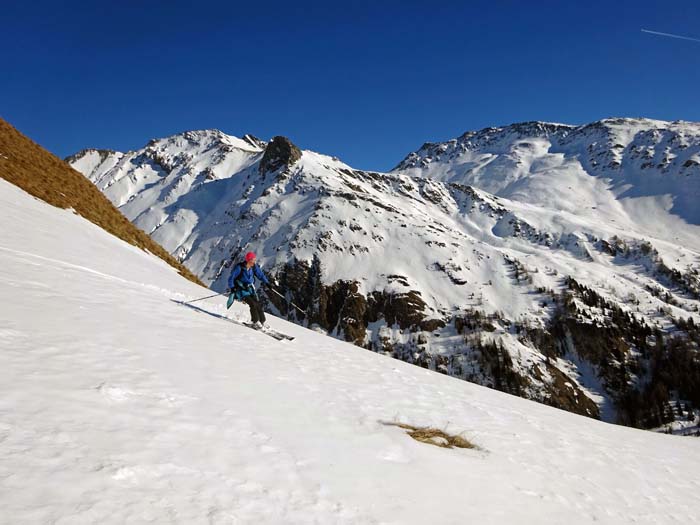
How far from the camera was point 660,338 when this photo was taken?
173 m

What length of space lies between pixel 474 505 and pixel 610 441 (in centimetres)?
948

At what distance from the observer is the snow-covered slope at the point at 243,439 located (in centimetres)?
420

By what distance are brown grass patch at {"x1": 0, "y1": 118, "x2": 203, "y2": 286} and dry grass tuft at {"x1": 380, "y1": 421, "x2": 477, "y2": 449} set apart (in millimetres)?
27335

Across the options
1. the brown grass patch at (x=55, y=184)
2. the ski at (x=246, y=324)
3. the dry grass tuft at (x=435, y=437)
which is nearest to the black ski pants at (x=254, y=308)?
the ski at (x=246, y=324)

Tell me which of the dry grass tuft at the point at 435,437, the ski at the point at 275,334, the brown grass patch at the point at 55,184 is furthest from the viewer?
the brown grass patch at the point at 55,184

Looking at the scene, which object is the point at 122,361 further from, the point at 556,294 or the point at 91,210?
the point at 556,294

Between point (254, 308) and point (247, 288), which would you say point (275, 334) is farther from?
point (247, 288)

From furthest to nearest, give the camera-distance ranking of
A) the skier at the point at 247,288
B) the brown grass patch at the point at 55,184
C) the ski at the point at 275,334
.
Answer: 1. the brown grass patch at the point at 55,184
2. the skier at the point at 247,288
3. the ski at the point at 275,334

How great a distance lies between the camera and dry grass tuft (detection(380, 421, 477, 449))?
8.14 metres

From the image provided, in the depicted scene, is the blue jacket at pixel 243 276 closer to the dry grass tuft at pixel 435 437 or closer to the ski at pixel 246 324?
the ski at pixel 246 324

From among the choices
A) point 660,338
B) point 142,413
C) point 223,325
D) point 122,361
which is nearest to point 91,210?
point 223,325

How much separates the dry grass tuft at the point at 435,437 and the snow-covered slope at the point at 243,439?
0.31m

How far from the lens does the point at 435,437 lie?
838 centimetres

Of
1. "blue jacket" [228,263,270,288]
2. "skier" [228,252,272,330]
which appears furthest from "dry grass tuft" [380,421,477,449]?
"blue jacket" [228,263,270,288]
